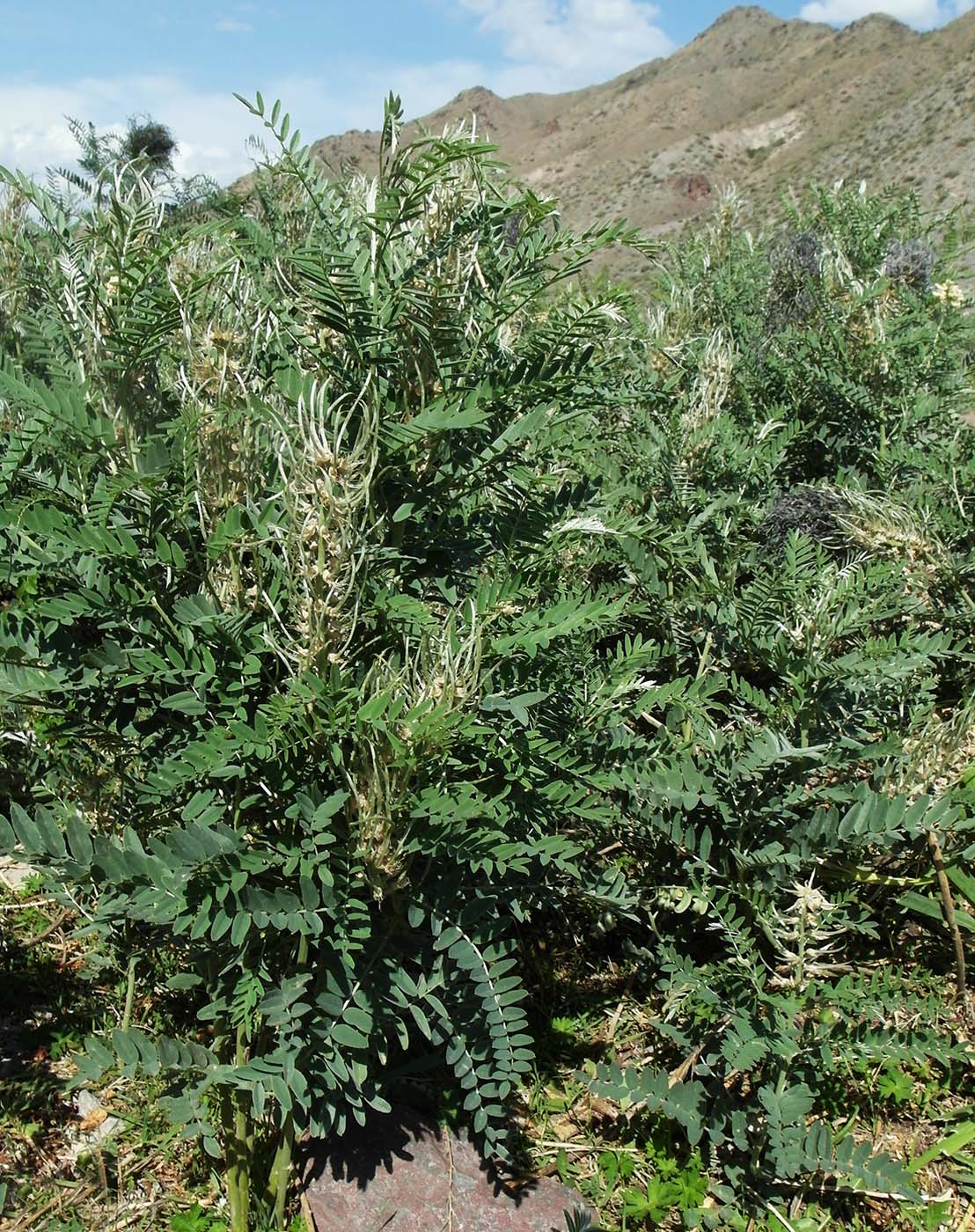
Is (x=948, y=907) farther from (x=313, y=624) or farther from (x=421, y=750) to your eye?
(x=313, y=624)

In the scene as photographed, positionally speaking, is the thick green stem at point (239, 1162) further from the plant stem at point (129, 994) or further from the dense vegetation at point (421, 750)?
the plant stem at point (129, 994)

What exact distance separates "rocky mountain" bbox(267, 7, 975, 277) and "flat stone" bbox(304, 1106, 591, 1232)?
1747 centimetres

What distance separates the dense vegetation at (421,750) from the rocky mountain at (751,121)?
1661cm

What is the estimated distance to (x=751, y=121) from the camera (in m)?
51.1

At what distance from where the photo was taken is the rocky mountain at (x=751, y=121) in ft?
105

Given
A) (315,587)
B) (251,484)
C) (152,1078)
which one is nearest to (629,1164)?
(152,1078)

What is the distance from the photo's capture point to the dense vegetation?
5.92 ft

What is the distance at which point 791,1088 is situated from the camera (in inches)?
83.3

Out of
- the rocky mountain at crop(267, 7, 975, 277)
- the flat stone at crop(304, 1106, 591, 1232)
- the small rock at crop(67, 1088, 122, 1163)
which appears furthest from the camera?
the rocky mountain at crop(267, 7, 975, 277)

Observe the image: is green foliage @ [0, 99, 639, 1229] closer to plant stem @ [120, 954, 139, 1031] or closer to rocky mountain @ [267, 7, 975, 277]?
plant stem @ [120, 954, 139, 1031]

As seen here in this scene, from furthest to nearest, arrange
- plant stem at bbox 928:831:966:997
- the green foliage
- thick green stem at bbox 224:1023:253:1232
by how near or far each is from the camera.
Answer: plant stem at bbox 928:831:966:997, thick green stem at bbox 224:1023:253:1232, the green foliage

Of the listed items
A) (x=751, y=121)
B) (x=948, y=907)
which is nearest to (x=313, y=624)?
(x=948, y=907)

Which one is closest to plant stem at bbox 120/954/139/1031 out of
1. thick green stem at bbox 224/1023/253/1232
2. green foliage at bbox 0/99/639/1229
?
green foliage at bbox 0/99/639/1229

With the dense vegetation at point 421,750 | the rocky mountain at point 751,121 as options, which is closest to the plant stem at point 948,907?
the dense vegetation at point 421,750
